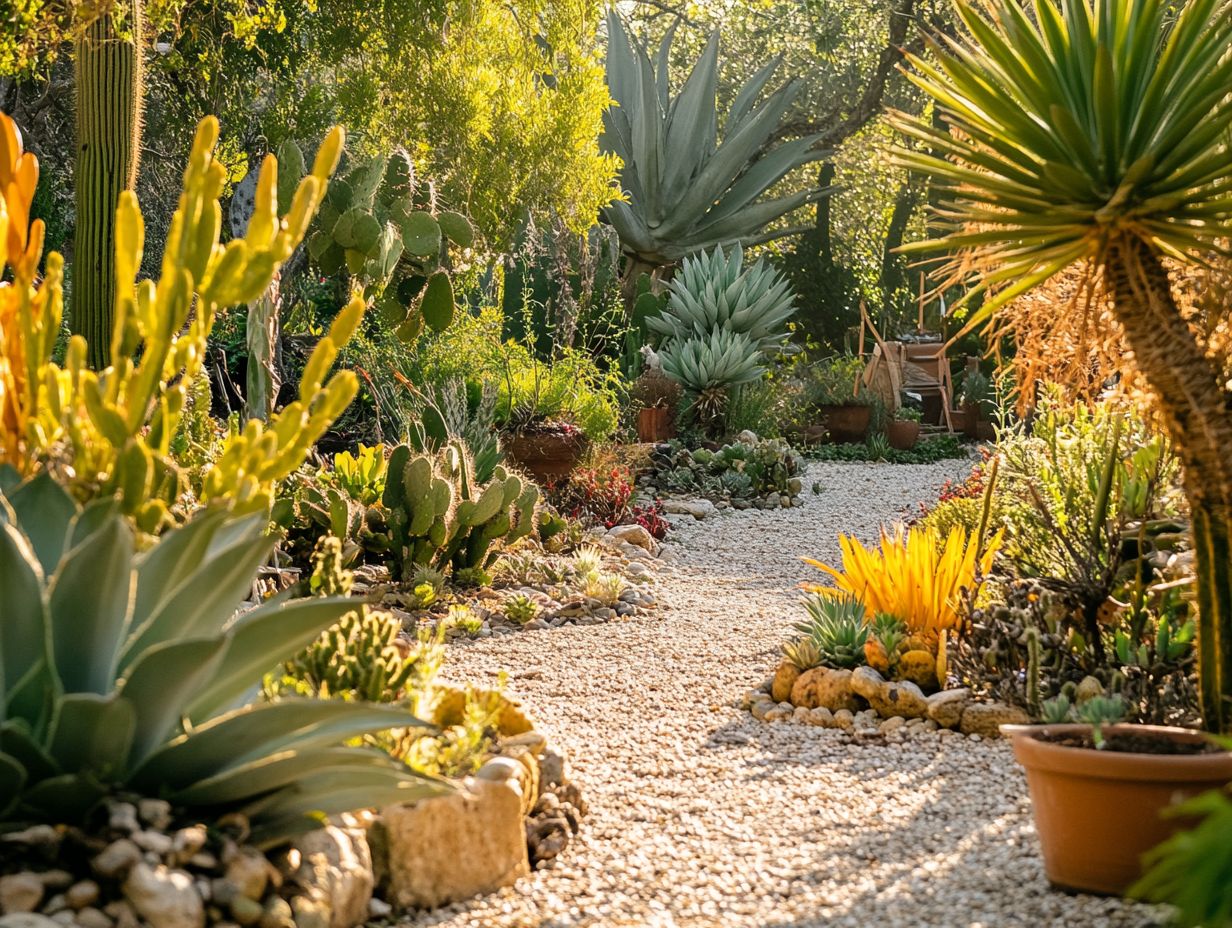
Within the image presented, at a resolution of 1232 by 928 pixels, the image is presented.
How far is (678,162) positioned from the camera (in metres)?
14.0

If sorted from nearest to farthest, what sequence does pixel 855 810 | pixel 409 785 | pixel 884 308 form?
pixel 409 785 < pixel 855 810 < pixel 884 308

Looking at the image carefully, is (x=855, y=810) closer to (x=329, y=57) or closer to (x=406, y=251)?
(x=406, y=251)

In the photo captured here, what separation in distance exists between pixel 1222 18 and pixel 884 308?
46.6 feet

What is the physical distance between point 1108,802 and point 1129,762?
0.10 meters

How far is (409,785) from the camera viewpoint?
93.8 inches

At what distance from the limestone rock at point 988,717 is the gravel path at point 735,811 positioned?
9cm

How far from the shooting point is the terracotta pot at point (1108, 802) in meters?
2.53

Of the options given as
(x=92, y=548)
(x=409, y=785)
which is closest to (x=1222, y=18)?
(x=409, y=785)

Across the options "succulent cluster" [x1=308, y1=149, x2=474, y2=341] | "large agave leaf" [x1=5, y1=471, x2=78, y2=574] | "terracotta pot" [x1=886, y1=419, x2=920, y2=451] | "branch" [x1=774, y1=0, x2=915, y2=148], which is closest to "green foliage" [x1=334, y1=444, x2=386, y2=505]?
"succulent cluster" [x1=308, y1=149, x2=474, y2=341]

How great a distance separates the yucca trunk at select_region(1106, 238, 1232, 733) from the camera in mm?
2795

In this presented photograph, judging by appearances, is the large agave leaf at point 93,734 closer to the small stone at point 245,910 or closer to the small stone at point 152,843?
the small stone at point 152,843

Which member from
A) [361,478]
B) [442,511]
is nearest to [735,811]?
[442,511]

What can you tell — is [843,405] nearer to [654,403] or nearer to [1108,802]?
[654,403]

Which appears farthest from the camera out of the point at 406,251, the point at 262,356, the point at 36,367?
A: the point at 406,251
